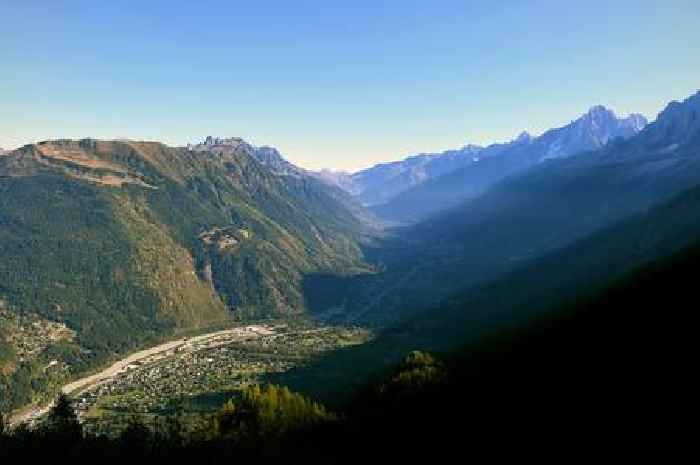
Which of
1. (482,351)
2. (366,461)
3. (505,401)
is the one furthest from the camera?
(482,351)

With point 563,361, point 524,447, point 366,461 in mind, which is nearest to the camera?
point 524,447

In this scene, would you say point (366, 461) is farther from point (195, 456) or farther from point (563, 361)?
point (563, 361)

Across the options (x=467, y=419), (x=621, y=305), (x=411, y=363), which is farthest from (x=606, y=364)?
(x=411, y=363)

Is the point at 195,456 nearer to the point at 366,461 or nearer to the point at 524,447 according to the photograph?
the point at 366,461

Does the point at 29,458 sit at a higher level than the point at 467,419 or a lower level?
higher

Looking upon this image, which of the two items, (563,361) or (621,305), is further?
(621,305)

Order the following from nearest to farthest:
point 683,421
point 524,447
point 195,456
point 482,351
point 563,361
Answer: point 683,421, point 524,447, point 195,456, point 563,361, point 482,351

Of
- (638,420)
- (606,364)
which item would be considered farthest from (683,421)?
(606,364)

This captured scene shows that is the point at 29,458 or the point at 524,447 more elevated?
the point at 29,458

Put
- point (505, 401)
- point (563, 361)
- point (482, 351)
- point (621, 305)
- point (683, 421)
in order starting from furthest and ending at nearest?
1. point (482, 351)
2. point (621, 305)
3. point (563, 361)
4. point (505, 401)
5. point (683, 421)

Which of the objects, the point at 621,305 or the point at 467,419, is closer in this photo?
the point at 467,419
